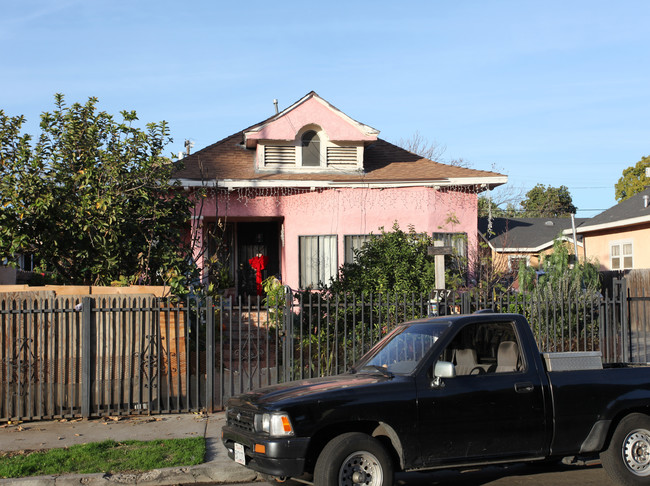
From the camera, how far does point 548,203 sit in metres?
58.2

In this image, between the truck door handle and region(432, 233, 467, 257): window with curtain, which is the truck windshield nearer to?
the truck door handle

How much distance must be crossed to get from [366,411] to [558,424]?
1.83m

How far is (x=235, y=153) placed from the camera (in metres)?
17.7

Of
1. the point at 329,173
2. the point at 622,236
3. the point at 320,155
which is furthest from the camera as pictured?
the point at 622,236

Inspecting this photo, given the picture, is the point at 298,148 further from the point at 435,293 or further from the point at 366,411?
the point at 366,411

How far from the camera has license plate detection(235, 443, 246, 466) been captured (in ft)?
19.3

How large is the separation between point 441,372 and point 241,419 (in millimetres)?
1803

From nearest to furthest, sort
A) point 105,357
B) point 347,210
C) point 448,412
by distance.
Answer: point 448,412
point 105,357
point 347,210

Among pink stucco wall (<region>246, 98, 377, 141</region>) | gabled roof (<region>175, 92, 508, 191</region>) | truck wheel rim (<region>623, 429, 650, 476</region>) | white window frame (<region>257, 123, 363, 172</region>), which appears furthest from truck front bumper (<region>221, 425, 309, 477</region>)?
pink stucco wall (<region>246, 98, 377, 141</region>)

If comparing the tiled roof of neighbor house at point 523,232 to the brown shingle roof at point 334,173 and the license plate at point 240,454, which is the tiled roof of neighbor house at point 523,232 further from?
the license plate at point 240,454

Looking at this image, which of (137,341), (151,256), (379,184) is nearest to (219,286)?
(379,184)

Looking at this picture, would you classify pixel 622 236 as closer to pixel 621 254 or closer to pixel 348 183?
pixel 621 254

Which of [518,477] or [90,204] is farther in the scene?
[90,204]

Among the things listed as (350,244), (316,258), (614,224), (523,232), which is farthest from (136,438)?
(523,232)
